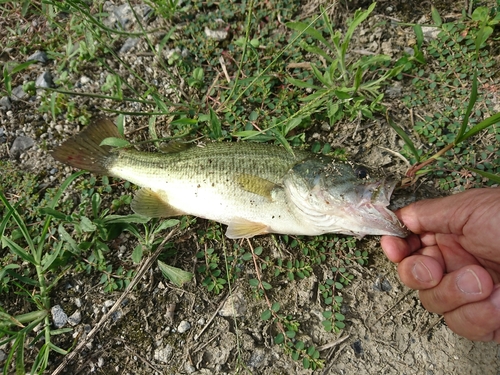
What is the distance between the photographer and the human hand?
2.74 m

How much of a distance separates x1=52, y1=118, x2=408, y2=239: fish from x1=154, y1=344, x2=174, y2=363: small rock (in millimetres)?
1259

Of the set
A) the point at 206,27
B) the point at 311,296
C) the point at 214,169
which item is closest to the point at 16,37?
the point at 206,27

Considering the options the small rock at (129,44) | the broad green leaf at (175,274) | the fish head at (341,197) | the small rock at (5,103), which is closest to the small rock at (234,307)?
the broad green leaf at (175,274)

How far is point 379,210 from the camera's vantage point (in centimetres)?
292

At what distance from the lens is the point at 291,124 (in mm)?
3426

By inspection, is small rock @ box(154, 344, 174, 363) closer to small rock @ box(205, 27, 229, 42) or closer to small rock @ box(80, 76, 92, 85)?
small rock @ box(80, 76, 92, 85)

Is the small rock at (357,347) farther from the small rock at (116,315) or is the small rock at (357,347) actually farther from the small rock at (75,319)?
the small rock at (75,319)

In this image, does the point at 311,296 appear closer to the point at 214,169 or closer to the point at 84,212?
the point at 214,169

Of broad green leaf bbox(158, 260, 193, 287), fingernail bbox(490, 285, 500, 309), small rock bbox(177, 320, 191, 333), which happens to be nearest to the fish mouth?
fingernail bbox(490, 285, 500, 309)

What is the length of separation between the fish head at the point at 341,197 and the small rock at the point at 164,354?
1.81 meters

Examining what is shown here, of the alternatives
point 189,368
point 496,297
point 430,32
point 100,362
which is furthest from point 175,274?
point 430,32

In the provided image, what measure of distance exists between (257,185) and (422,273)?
167 cm

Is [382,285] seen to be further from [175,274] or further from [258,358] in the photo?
[175,274]

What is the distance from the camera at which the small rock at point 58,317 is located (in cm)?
335
